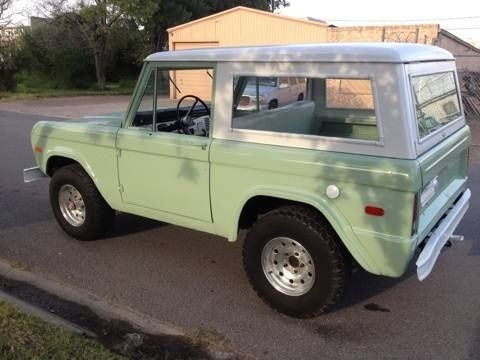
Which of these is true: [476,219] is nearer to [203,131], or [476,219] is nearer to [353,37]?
[203,131]

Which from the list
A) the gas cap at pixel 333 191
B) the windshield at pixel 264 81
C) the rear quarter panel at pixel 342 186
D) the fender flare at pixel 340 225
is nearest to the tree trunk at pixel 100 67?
the windshield at pixel 264 81

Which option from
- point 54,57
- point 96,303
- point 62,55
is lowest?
point 96,303

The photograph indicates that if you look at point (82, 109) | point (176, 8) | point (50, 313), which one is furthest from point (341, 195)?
point (176, 8)

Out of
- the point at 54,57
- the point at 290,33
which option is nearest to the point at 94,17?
the point at 54,57

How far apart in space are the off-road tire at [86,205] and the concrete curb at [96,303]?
718mm

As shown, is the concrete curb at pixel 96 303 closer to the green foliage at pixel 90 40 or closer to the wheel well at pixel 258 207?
the wheel well at pixel 258 207

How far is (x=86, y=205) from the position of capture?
4.84 metres

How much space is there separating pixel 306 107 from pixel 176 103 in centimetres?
121

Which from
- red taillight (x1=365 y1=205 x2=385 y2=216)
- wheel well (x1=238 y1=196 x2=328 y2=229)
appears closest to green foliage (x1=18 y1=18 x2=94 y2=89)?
wheel well (x1=238 y1=196 x2=328 y2=229)

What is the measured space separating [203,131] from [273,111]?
0.80 meters

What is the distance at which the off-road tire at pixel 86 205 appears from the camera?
15.8ft

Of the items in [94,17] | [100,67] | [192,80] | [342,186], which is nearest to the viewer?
[342,186]

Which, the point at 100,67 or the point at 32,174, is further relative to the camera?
the point at 100,67

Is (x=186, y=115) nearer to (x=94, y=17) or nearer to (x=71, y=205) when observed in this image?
(x=71, y=205)
